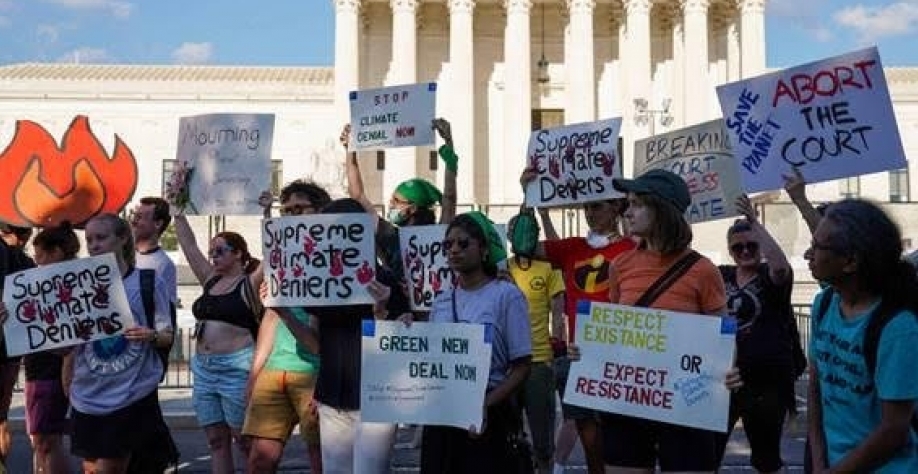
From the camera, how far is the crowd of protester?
3.68 m

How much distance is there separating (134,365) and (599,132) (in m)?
3.98

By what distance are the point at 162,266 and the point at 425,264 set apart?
1.72m

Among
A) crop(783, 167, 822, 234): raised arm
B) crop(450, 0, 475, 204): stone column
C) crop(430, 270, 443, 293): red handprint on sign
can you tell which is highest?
crop(450, 0, 475, 204): stone column

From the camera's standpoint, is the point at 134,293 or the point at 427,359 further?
the point at 134,293

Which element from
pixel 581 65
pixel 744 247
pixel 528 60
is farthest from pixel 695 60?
pixel 744 247

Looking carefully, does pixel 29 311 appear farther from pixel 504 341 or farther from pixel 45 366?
pixel 504 341

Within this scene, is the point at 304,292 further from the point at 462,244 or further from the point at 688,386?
the point at 688,386

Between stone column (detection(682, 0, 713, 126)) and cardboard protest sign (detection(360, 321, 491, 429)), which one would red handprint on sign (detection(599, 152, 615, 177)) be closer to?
cardboard protest sign (detection(360, 321, 491, 429))

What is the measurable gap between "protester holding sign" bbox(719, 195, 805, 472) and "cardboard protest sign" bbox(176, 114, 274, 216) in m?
3.42

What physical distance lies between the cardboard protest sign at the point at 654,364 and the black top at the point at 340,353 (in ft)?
4.40

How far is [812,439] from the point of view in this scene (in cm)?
405

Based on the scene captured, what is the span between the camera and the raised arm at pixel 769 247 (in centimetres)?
593

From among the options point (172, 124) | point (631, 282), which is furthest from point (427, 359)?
point (172, 124)

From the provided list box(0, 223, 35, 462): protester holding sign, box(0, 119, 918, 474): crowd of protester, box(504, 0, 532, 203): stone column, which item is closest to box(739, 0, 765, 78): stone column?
box(504, 0, 532, 203): stone column
